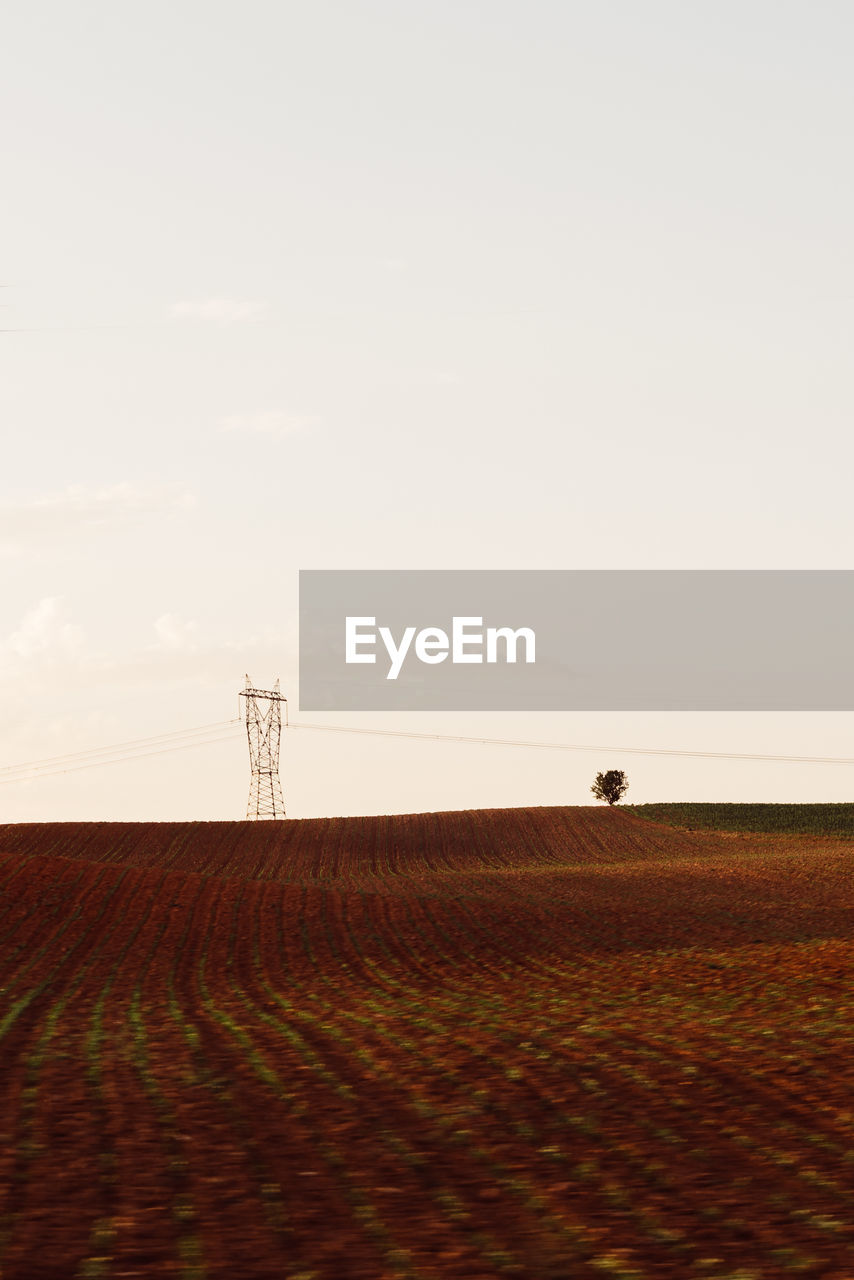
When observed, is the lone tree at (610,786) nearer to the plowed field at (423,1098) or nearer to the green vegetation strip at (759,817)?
the green vegetation strip at (759,817)

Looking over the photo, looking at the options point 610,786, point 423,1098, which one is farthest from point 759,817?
point 423,1098

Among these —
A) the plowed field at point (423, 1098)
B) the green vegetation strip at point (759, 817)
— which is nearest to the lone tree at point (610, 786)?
Answer: the green vegetation strip at point (759, 817)

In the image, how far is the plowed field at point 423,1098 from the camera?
32.3 ft

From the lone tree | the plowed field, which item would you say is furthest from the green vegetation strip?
the plowed field

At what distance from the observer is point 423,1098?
14406mm

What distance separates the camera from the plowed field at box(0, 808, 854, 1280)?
9844 mm

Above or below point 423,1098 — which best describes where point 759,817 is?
above

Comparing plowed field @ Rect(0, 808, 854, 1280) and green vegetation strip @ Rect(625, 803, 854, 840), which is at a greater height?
green vegetation strip @ Rect(625, 803, 854, 840)

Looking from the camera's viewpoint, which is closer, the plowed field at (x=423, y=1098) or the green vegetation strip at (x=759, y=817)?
the plowed field at (x=423, y=1098)

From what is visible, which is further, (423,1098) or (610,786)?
(610,786)

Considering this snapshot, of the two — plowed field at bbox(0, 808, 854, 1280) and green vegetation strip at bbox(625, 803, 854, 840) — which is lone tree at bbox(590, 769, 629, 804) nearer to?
green vegetation strip at bbox(625, 803, 854, 840)

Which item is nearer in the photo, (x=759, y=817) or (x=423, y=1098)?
(x=423, y=1098)

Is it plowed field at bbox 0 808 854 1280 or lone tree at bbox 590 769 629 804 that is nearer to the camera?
plowed field at bbox 0 808 854 1280

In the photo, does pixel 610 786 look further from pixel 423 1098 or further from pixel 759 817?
pixel 423 1098
